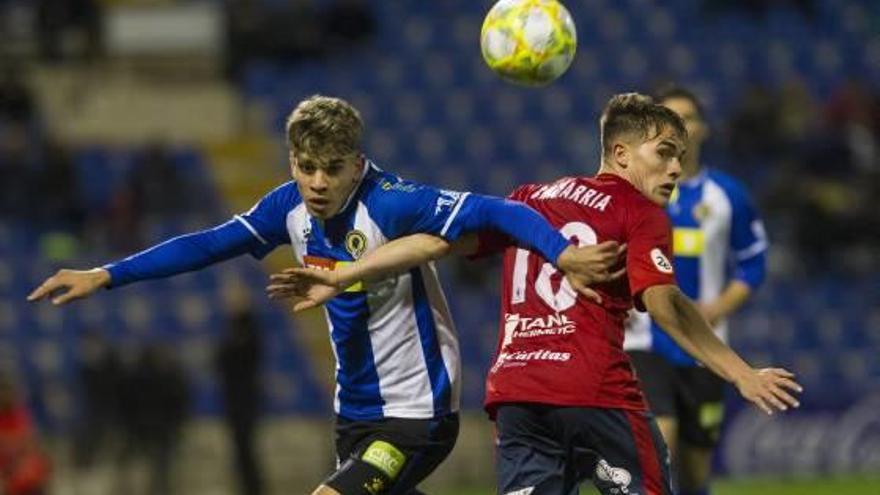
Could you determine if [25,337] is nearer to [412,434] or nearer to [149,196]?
[149,196]

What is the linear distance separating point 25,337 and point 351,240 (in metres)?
10.8

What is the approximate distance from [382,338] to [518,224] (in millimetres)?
768

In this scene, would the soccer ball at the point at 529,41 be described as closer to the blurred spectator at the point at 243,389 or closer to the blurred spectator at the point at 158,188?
the blurred spectator at the point at 243,389

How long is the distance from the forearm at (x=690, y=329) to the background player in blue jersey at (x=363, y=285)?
73 cm

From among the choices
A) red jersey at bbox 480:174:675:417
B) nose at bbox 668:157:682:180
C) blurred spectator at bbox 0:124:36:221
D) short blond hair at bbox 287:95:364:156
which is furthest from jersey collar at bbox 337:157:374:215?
blurred spectator at bbox 0:124:36:221

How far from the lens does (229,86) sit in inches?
814

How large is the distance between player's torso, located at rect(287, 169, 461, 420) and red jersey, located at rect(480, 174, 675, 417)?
0.39 metres

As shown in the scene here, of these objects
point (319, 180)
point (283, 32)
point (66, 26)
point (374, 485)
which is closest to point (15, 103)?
point (66, 26)

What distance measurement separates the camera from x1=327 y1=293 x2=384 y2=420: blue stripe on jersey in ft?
22.6

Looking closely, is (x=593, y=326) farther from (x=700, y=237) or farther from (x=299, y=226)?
(x=700, y=237)

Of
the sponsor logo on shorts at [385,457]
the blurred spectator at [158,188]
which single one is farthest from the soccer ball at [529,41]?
the blurred spectator at [158,188]

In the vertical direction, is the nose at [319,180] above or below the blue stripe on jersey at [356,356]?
above

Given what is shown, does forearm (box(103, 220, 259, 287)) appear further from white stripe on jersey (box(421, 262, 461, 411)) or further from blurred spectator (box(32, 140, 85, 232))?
blurred spectator (box(32, 140, 85, 232))

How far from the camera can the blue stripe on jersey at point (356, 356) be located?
689 cm
